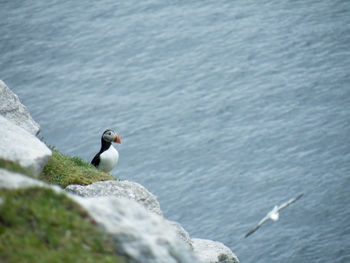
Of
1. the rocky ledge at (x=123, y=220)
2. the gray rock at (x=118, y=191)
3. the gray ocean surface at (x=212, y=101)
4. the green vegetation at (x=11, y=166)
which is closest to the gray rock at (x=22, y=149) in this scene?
the rocky ledge at (x=123, y=220)

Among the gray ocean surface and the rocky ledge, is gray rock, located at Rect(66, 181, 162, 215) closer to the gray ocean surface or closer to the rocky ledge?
the rocky ledge

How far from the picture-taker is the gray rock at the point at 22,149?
32.9 ft

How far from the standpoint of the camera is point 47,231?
677 centimetres

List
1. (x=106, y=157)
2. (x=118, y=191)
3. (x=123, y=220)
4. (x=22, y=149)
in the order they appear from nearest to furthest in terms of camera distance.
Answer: (x=123, y=220)
(x=22, y=149)
(x=118, y=191)
(x=106, y=157)

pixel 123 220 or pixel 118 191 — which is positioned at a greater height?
pixel 123 220

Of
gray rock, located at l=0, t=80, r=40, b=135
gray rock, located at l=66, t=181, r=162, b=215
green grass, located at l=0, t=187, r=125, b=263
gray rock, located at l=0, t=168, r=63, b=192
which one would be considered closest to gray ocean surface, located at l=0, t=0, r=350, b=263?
gray rock, located at l=66, t=181, r=162, b=215

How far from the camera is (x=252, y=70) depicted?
48.4m

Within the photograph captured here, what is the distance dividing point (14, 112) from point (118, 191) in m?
4.20

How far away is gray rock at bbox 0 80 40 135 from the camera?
47.9 ft

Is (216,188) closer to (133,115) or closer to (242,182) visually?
(242,182)

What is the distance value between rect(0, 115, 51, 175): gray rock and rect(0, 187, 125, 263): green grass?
254 cm

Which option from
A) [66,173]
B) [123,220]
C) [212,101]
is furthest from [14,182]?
[212,101]

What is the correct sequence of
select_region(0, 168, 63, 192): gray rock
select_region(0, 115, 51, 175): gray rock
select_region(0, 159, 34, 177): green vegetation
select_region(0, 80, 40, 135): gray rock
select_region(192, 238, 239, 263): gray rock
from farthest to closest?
select_region(0, 80, 40, 135): gray rock < select_region(192, 238, 239, 263): gray rock < select_region(0, 115, 51, 175): gray rock < select_region(0, 159, 34, 177): green vegetation < select_region(0, 168, 63, 192): gray rock

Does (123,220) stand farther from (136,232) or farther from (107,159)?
(107,159)
